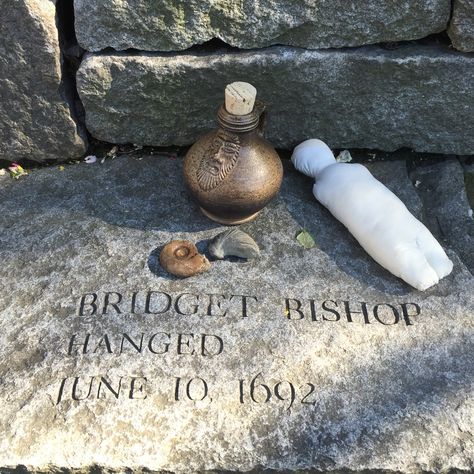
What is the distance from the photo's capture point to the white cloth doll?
1.64 m

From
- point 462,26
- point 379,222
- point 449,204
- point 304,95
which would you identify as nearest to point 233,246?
point 379,222

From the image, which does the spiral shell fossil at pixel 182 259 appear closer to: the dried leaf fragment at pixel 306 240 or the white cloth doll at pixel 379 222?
the dried leaf fragment at pixel 306 240

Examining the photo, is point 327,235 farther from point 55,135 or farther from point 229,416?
point 55,135

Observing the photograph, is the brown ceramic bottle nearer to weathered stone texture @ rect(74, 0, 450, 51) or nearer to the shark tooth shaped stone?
the shark tooth shaped stone

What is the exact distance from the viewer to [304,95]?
6.38 feet

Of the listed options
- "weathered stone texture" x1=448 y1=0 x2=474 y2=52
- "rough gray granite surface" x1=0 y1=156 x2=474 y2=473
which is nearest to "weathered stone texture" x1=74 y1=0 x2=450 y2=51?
"weathered stone texture" x1=448 y1=0 x2=474 y2=52

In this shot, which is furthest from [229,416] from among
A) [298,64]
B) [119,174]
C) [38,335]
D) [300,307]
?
[298,64]

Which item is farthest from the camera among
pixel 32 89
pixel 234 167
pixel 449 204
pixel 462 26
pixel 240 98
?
pixel 449 204

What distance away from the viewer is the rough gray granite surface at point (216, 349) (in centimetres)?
134

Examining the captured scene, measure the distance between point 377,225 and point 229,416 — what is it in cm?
72

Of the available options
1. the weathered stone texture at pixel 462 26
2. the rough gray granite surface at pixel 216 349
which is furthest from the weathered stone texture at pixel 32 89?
the weathered stone texture at pixel 462 26

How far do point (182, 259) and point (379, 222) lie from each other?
0.60 meters

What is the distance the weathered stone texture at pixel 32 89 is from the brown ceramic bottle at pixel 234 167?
0.55 m

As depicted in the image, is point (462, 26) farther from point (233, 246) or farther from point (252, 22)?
point (233, 246)
